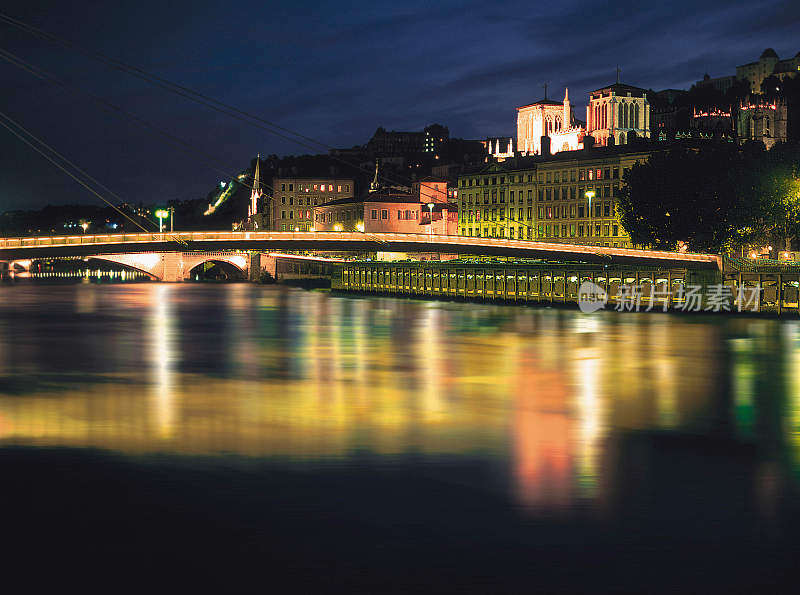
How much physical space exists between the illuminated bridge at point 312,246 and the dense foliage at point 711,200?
4.63 meters

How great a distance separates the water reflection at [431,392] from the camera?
14.6 metres

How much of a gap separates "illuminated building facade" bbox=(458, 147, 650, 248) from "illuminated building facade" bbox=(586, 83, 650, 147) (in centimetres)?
2258

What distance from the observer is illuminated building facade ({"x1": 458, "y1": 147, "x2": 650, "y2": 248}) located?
418 feet

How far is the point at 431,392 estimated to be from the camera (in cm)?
2277

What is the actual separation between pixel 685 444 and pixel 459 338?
25.8 metres

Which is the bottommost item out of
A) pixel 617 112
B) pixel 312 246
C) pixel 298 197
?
pixel 312 246

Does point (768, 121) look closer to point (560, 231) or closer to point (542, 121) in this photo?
point (542, 121)

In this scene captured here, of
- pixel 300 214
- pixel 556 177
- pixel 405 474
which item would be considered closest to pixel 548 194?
pixel 556 177

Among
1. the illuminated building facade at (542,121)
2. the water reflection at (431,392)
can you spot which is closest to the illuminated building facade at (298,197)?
the illuminated building facade at (542,121)

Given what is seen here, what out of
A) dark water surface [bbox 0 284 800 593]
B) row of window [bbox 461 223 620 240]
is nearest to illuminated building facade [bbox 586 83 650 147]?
row of window [bbox 461 223 620 240]

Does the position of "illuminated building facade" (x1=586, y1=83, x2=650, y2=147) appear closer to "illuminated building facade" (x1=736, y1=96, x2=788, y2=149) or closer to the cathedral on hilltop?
the cathedral on hilltop

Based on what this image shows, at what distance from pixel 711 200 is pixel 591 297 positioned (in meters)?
23.3

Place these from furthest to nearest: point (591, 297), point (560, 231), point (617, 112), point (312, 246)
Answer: point (617, 112), point (560, 231), point (312, 246), point (591, 297)

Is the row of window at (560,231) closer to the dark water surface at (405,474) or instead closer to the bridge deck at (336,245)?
the bridge deck at (336,245)
